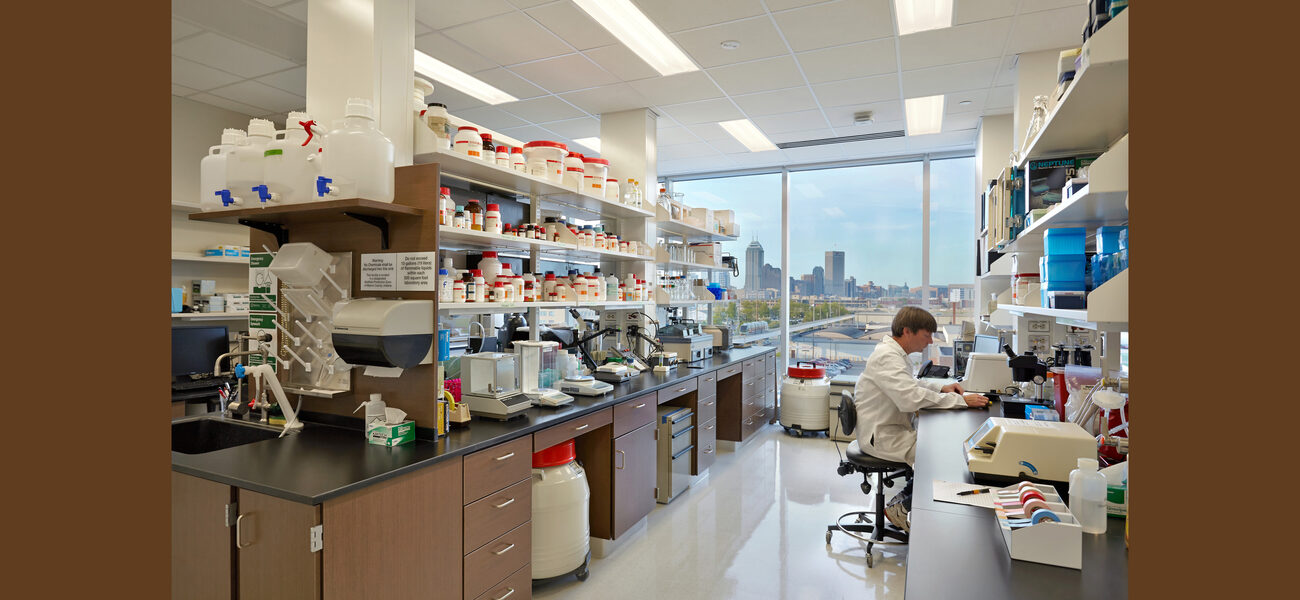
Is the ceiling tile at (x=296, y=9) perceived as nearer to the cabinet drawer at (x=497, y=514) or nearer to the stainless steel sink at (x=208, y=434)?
the stainless steel sink at (x=208, y=434)

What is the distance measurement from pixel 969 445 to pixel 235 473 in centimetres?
235

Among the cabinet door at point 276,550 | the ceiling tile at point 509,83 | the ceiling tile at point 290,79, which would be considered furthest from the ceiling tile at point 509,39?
the cabinet door at point 276,550

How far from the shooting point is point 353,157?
193cm

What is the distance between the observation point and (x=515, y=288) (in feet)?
9.80

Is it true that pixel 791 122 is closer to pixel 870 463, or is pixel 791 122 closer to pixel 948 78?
pixel 948 78

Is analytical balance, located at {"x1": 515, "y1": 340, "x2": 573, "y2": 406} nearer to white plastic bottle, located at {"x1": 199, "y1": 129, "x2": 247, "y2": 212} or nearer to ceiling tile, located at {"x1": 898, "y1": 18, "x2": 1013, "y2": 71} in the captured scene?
white plastic bottle, located at {"x1": 199, "y1": 129, "x2": 247, "y2": 212}

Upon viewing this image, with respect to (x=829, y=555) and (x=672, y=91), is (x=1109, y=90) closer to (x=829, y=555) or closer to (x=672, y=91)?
(x=829, y=555)

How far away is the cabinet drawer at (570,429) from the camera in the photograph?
7.93 feet

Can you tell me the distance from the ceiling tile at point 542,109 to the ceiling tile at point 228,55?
1483mm

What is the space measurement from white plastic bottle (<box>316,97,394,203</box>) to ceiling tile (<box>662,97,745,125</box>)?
281 cm

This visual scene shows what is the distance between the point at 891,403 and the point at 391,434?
2.37m

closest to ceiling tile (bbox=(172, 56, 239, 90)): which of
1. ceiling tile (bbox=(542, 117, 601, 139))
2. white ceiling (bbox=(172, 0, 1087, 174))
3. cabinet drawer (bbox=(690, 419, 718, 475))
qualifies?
white ceiling (bbox=(172, 0, 1087, 174))

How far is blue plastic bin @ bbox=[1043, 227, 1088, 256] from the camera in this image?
152 centimetres

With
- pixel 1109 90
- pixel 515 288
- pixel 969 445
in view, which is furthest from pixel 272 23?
pixel 969 445
